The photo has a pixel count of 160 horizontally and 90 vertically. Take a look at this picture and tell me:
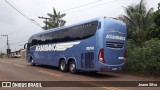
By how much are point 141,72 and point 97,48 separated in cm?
475

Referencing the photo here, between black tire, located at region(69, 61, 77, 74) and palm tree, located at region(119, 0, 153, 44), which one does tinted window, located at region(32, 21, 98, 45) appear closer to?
black tire, located at region(69, 61, 77, 74)

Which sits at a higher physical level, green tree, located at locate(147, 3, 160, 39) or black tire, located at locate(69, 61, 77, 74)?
green tree, located at locate(147, 3, 160, 39)

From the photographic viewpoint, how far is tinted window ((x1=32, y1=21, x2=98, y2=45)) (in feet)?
59.2

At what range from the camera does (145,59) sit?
1991cm

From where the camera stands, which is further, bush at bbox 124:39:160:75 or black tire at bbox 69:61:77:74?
black tire at bbox 69:61:77:74

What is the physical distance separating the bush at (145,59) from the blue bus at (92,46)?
2.16 meters

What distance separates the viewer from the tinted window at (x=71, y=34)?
18.0m

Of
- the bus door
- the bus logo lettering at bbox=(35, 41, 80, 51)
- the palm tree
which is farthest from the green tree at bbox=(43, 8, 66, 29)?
the bus door

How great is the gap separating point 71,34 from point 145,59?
5275mm

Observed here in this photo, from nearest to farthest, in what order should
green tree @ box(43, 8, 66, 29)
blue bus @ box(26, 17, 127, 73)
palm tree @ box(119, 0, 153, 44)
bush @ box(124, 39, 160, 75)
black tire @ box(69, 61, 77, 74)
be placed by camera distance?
blue bus @ box(26, 17, 127, 73) < bush @ box(124, 39, 160, 75) < black tire @ box(69, 61, 77, 74) < palm tree @ box(119, 0, 153, 44) < green tree @ box(43, 8, 66, 29)

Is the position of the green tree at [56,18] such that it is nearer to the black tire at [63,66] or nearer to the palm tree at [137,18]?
the palm tree at [137,18]

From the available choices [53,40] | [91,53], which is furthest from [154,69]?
[53,40]

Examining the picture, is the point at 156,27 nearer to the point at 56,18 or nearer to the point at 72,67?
the point at 72,67

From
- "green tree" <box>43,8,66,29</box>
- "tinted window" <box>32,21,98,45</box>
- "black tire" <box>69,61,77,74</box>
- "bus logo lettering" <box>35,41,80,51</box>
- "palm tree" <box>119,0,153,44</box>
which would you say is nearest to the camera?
→ "tinted window" <box>32,21,98,45</box>
